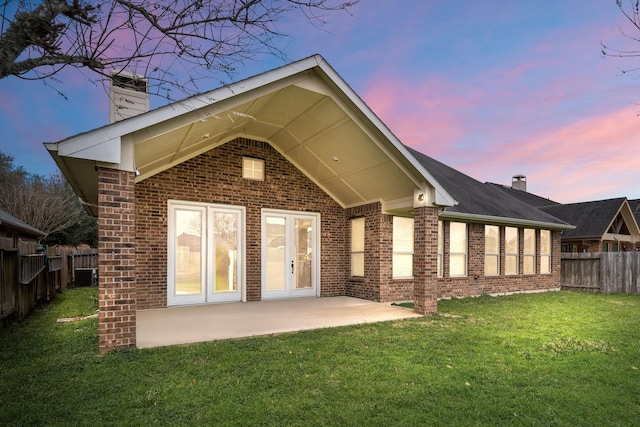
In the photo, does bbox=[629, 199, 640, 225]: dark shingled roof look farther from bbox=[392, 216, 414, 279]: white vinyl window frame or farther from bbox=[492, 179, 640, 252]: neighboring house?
bbox=[392, 216, 414, 279]: white vinyl window frame

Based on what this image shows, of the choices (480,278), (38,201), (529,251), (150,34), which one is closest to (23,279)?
(150,34)

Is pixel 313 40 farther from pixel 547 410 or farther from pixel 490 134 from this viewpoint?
pixel 490 134

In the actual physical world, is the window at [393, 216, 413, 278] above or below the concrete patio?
above

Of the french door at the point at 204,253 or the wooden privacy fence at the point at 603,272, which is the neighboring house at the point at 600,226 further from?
the french door at the point at 204,253

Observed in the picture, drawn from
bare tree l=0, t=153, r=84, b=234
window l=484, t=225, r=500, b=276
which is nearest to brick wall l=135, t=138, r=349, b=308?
window l=484, t=225, r=500, b=276

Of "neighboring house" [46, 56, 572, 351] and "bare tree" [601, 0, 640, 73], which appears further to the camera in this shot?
"neighboring house" [46, 56, 572, 351]

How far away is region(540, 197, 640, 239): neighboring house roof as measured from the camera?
1841 centimetres

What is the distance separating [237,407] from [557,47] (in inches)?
354

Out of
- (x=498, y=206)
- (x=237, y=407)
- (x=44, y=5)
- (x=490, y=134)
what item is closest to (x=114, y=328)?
(x=237, y=407)

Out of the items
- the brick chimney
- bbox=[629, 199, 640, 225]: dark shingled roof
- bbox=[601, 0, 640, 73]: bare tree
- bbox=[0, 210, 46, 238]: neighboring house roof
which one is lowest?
bbox=[0, 210, 46, 238]: neighboring house roof

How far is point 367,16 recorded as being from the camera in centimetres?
476

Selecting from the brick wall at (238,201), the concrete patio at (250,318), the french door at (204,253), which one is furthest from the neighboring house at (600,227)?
the french door at (204,253)

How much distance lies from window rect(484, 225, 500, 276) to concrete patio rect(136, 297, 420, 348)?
5.00 m

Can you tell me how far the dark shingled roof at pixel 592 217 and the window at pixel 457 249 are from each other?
11136 mm
